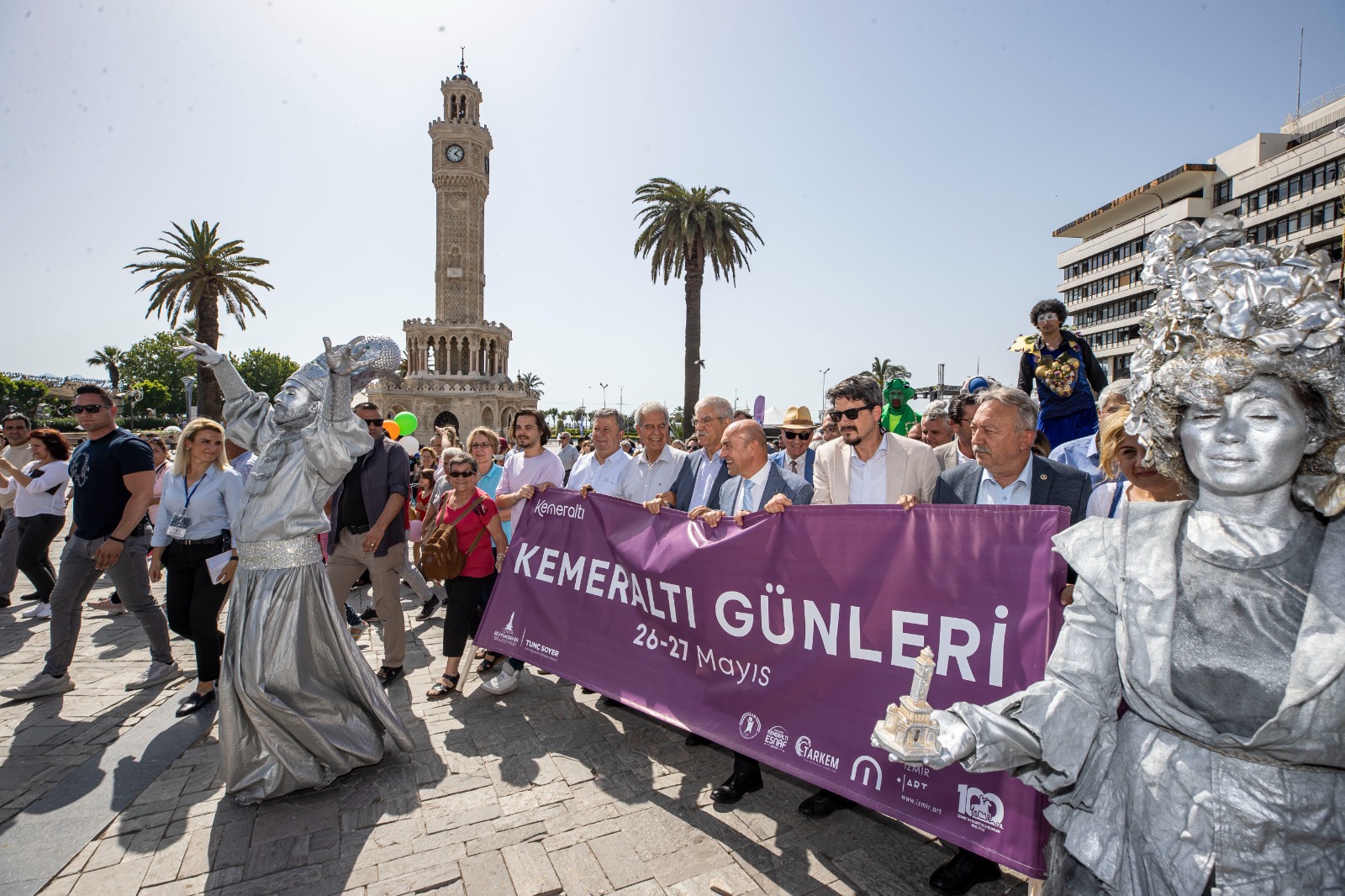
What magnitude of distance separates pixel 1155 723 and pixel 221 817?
4.02 meters

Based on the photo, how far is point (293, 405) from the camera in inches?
153

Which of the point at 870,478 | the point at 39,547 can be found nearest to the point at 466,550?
the point at 870,478

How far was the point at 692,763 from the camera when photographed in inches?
159

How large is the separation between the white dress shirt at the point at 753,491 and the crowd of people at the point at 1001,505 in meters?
0.02

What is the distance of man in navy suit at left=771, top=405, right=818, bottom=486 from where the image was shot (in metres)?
5.85

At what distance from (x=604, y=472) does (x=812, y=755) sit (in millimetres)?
3097

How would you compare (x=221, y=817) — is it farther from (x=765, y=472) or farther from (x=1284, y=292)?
(x=1284, y=292)

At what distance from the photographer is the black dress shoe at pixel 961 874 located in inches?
113

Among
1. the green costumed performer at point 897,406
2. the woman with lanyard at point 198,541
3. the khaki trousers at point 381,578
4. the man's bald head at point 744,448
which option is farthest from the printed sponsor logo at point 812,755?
the green costumed performer at point 897,406

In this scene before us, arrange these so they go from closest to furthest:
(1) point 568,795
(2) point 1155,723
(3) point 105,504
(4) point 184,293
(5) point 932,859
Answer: (2) point 1155,723 → (5) point 932,859 → (1) point 568,795 → (3) point 105,504 → (4) point 184,293

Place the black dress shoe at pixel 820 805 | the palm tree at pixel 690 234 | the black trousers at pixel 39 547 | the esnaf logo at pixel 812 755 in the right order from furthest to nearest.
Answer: the palm tree at pixel 690 234
the black trousers at pixel 39 547
the black dress shoe at pixel 820 805
the esnaf logo at pixel 812 755

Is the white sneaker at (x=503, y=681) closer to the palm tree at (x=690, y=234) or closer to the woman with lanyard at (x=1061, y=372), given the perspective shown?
the woman with lanyard at (x=1061, y=372)

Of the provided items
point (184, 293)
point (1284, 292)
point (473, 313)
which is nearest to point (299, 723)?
point (1284, 292)

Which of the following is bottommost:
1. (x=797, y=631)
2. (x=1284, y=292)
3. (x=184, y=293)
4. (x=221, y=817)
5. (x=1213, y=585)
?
(x=221, y=817)
